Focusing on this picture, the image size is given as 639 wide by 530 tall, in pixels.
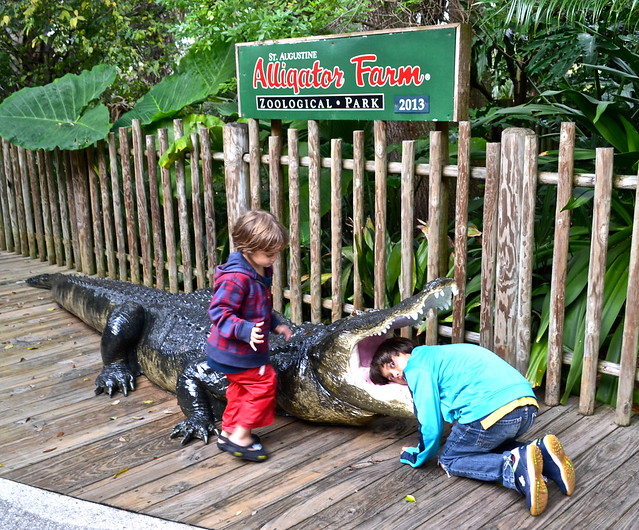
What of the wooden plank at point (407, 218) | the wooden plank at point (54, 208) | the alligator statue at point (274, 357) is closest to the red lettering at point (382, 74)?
the wooden plank at point (407, 218)

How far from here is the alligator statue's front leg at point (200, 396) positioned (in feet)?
11.8

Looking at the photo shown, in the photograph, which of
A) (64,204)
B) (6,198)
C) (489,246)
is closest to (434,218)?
(489,246)

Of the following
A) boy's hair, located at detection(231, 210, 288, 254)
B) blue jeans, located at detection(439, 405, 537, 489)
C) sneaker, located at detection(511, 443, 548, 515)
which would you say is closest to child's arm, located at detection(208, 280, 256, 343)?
boy's hair, located at detection(231, 210, 288, 254)

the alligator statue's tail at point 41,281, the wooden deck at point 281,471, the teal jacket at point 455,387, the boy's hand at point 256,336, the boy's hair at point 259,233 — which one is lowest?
the wooden deck at point 281,471

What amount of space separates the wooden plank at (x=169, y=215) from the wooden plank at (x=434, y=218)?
7.88 ft

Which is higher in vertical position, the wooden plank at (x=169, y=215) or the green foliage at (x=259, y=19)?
the green foliage at (x=259, y=19)

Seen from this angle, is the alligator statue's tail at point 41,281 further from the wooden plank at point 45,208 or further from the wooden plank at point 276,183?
the wooden plank at point 276,183

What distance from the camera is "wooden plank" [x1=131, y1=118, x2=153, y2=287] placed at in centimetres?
586

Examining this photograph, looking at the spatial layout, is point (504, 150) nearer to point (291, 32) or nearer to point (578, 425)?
point (578, 425)

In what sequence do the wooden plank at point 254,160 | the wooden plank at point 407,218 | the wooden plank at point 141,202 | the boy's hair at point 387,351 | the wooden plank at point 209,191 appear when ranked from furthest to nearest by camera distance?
the wooden plank at point 141,202 → the wooden plank at point 209,191 → the wooden plank at point 254,160 → the wooden plank at point 407,218 → the boy's hair at point 387,351

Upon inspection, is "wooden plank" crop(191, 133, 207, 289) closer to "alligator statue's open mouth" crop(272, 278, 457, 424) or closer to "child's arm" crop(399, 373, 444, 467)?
"alligator statue's open mouth" crop(272, 278, 457, 424)

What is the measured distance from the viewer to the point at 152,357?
429 cm

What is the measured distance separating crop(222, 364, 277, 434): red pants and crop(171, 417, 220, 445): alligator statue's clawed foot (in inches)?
5.6

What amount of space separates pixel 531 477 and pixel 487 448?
0.29 meters
